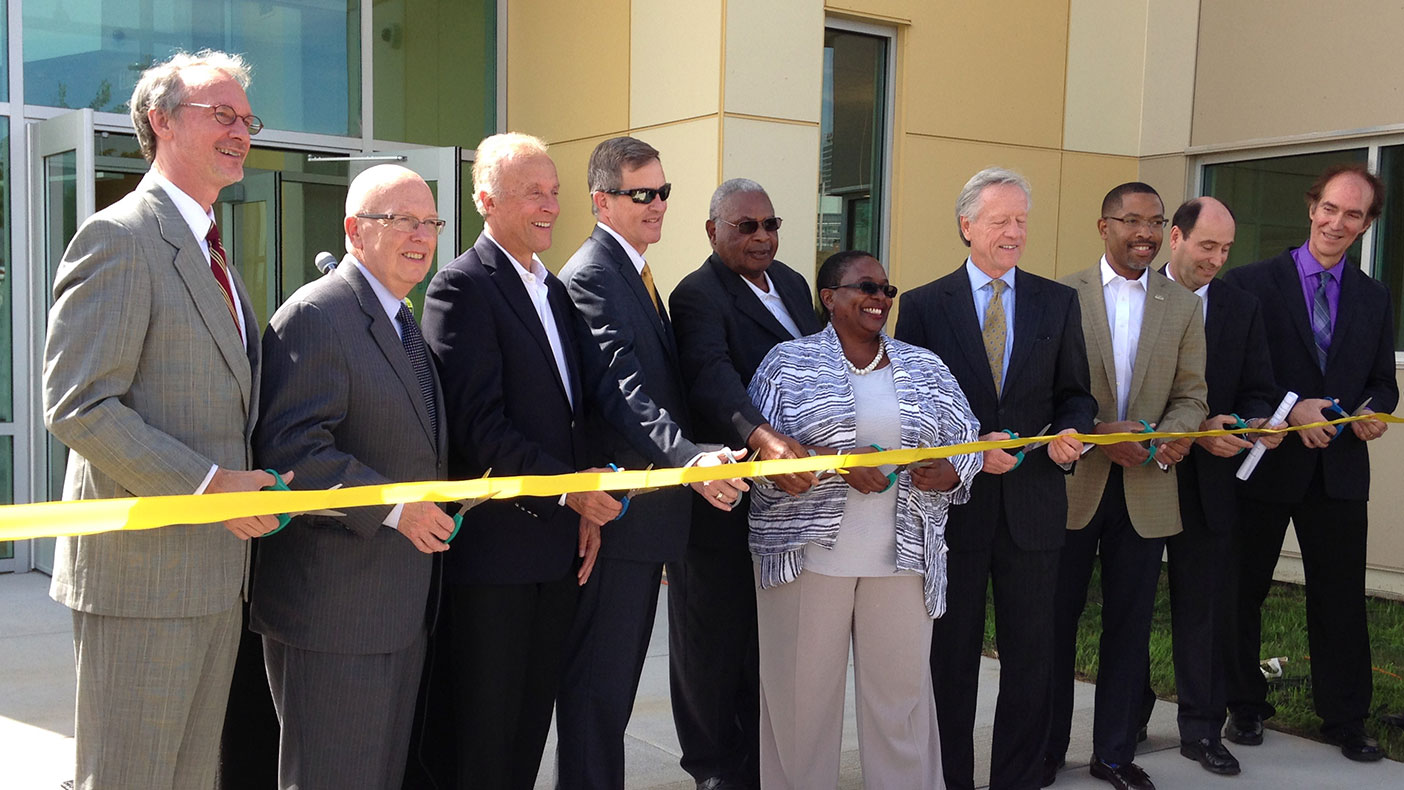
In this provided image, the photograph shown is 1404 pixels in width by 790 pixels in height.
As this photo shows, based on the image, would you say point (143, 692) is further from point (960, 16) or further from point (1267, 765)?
point (960, 16)

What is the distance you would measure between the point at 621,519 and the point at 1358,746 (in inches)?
137

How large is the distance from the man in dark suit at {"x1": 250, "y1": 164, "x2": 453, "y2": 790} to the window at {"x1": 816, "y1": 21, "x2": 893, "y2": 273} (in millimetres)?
5244

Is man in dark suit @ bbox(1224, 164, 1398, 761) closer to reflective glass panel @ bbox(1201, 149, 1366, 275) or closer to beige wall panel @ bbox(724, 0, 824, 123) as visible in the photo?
beige wall panel @ bbox(724, 0, 824, 123)

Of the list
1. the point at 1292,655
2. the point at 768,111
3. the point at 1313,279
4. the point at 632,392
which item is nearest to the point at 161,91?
the point at 632,392

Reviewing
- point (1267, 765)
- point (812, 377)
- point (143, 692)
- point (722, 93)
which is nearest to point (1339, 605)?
point (1267, 765)

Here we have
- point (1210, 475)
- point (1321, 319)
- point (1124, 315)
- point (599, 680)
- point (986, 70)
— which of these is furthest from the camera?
point (986, 70)

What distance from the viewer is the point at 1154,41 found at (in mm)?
9250

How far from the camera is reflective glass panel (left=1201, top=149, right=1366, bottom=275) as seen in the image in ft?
28.5

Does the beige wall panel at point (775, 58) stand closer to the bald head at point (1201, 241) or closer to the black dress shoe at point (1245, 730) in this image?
the bald head at point (1201, 241)

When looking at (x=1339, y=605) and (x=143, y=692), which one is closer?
(x=143, y=692)

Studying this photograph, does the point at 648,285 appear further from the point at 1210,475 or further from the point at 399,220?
the point at 1210,475

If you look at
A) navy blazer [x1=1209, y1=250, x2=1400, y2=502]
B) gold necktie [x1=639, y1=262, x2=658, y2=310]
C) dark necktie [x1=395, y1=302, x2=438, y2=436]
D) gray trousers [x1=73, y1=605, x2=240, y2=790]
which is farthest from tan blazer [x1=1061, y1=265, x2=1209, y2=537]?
gray trousers [x1=73, y1=605, x2=240, y2=790]

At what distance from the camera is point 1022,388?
436cm

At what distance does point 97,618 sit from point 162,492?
1.14 ft
